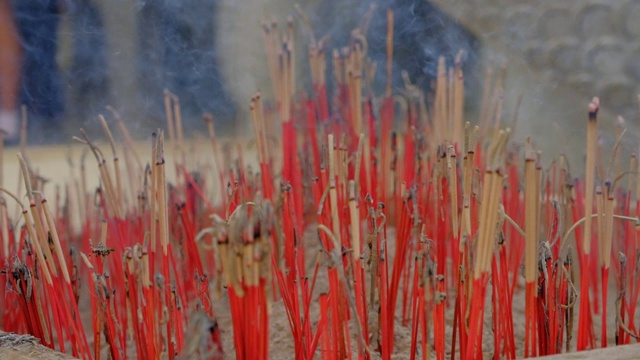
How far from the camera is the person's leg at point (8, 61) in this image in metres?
1.60

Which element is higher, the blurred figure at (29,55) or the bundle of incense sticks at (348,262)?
the blurred figure at (29,55)

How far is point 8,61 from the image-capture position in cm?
162

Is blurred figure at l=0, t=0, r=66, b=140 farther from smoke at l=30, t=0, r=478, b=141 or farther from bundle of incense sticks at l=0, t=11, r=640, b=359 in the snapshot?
bundle of incense sticks at l=0, t=11, r=640, b=359

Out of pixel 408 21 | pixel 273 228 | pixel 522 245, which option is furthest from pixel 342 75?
pixel 273 228

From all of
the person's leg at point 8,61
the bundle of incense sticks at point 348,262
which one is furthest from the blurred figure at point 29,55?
the bundle of incense sticks at point 348,262

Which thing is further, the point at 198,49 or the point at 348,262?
the point at 198,49

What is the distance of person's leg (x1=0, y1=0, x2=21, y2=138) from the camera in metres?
1.60

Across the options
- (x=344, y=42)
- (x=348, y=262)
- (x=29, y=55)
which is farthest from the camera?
(x=344, y=42)

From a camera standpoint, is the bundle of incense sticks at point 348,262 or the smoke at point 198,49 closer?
the bundle of incense sticks at point 348,262

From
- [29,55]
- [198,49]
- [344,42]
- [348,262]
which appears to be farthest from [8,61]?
[348,262]

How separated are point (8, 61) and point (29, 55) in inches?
2.2

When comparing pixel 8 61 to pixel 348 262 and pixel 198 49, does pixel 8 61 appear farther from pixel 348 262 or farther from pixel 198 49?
pixel 348 262

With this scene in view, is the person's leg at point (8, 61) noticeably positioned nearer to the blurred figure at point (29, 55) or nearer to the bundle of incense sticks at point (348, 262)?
the blurred figure at point (29, 55)

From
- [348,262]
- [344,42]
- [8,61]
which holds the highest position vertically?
[344,42]
